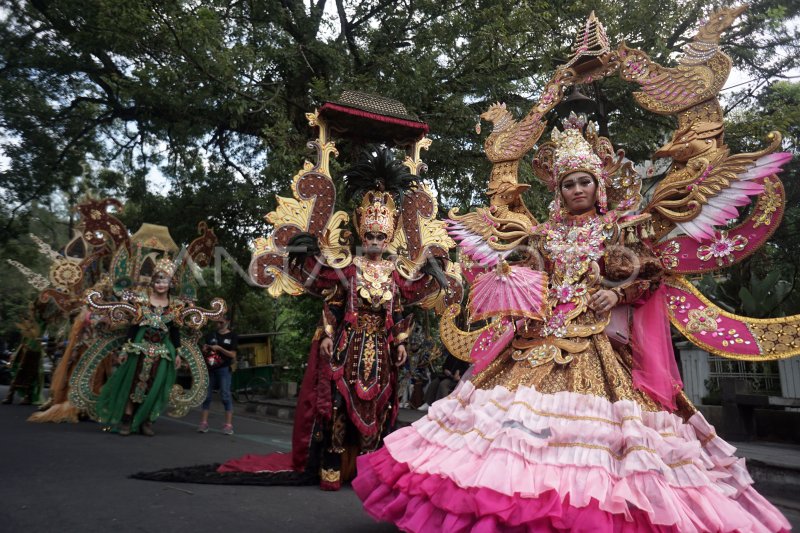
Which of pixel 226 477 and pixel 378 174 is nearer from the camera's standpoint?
pixel 226 477

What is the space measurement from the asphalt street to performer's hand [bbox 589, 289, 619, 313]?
1676 mm

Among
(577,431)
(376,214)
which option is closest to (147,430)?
(376,214)

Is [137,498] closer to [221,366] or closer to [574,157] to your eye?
[574,157]

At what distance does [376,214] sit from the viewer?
4.79 m

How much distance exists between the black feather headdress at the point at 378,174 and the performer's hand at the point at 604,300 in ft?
7.63

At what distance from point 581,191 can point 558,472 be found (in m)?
1.64

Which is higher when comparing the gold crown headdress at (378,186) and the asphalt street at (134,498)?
the gold crown headdress at (378,186)

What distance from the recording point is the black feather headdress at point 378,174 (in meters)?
4.92

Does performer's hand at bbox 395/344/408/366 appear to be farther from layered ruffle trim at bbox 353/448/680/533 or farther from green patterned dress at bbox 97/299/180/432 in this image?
green patterned dress at bbox 97/299/180/432

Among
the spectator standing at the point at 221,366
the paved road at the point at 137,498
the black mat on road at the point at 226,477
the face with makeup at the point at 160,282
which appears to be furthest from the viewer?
the spectator standing at the point at 221,366

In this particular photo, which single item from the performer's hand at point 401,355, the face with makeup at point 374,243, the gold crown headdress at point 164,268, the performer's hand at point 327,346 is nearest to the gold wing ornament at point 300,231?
the face with makeup at point 374,243

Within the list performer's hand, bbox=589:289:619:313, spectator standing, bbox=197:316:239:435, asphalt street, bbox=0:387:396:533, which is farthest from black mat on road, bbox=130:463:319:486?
spectator standing, bbox=197:316:239:435

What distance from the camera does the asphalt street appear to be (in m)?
3.19

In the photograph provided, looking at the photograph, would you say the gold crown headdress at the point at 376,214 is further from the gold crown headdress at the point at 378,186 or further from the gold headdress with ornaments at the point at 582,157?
the gold headdress with ornaments at the point at 582,157
